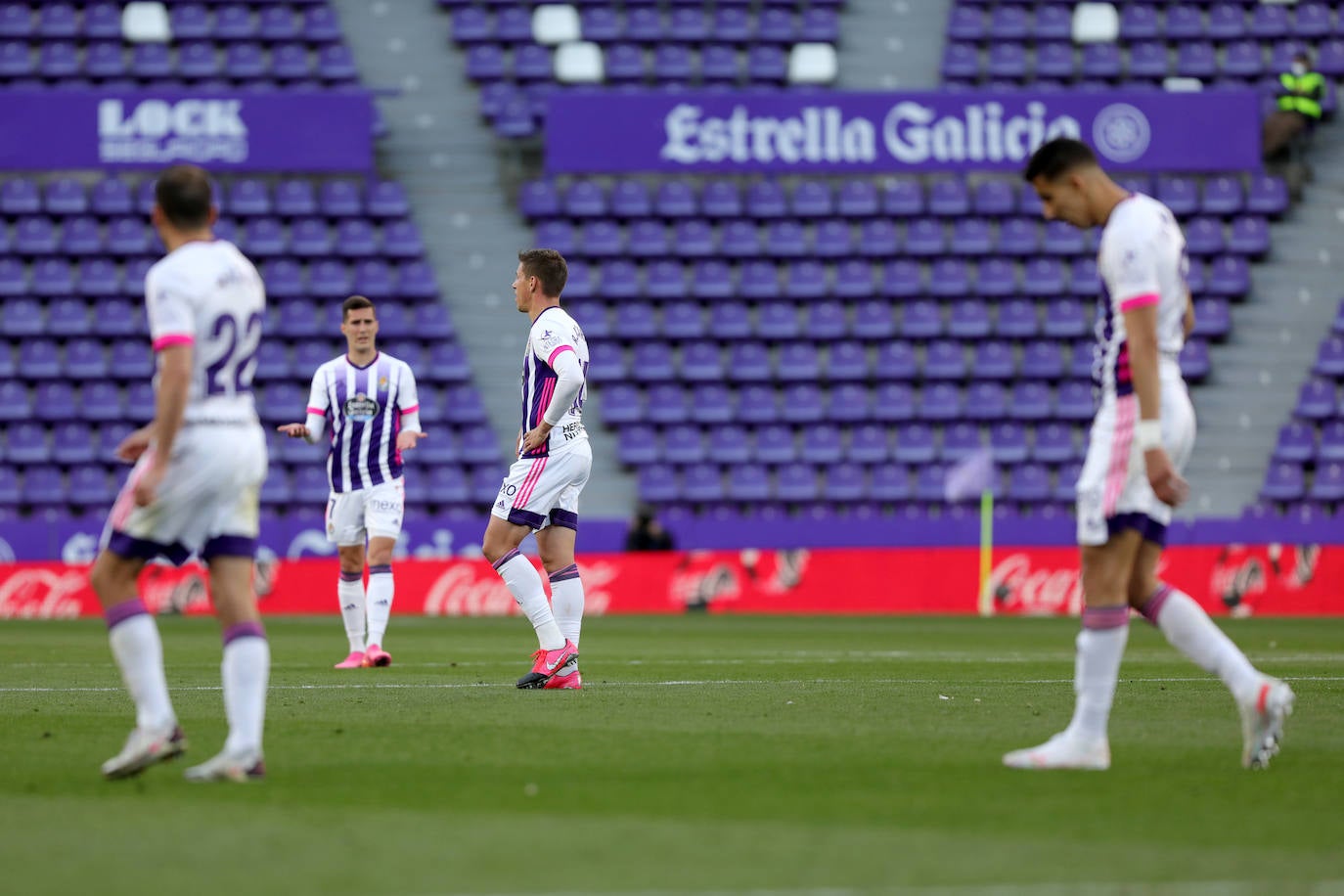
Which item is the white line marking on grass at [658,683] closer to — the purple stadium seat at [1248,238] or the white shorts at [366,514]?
the white shorts at [366,514]

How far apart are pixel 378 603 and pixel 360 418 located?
1333 millimetres

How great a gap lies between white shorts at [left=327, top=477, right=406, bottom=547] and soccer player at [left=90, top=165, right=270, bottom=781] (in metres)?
6.55

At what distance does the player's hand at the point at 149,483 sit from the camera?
5.90m

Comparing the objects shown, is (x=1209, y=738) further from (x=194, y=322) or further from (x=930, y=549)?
(x=930, y=549)

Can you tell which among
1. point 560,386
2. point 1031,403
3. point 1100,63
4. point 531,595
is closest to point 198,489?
point 560,386

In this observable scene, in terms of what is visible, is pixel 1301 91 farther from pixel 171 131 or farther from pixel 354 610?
pixel 354 610

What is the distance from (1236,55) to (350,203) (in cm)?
1430

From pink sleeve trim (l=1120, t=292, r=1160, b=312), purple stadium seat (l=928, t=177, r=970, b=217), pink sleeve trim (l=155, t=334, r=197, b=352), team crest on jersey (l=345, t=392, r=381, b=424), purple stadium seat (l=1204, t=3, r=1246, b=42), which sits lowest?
team crest on jersey (l=345, t=392, r=381, b=424)

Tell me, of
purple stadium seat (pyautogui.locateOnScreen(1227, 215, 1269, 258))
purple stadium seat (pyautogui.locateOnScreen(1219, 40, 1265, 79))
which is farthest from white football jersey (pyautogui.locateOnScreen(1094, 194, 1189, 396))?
purple stadium seat (pyautogui.locateOnScreen(1219, 40, 1265, 79))

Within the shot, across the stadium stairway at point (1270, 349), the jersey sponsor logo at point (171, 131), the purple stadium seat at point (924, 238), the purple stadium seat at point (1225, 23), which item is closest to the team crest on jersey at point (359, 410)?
the jersey sponsor logo at point (171, 131)

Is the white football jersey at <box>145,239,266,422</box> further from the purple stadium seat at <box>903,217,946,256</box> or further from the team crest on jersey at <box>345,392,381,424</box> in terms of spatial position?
the purple stadium seat at <box>903,217,946,256</box>

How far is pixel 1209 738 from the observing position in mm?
7461

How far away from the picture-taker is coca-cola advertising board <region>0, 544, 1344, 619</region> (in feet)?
74.2

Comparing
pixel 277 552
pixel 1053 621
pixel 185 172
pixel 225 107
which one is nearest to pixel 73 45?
pixel 225 107
